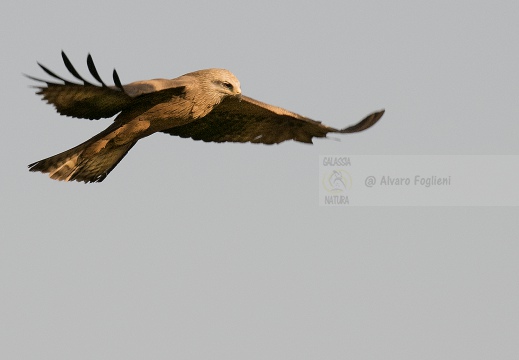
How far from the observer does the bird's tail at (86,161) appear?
13.3 meters

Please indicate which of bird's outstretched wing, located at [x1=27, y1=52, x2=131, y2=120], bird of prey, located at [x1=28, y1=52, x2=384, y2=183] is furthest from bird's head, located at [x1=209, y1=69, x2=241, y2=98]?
bird's outstretched wing, located at [x1=27, y1=52, x2=131, y2=120]

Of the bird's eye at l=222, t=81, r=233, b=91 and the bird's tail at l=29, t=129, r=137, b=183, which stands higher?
the bird's eye at l=222, t=81, r=233, b=91

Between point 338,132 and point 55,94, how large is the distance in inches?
155

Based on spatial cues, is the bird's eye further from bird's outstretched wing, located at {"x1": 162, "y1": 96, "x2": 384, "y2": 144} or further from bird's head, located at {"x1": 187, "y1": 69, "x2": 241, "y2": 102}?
bird's outstretched wing, located at {"x1": 162, "y1": 96, "x2": 384, "y2": 144}

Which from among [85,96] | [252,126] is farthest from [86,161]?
[252,126]

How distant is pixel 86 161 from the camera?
13586 millimetres

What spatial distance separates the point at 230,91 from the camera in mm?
13391

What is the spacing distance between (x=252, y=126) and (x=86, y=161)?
2517mm

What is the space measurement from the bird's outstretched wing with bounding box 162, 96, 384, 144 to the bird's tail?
1.13 metres

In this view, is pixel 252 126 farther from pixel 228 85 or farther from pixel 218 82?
pixel 218 82

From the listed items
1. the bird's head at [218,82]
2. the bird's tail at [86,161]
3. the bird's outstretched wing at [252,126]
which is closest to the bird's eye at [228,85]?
the bird's head at [218,82]

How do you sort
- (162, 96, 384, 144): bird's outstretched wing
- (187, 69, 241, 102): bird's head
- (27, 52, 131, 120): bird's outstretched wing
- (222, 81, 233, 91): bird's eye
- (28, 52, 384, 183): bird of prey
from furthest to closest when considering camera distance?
(162, 96, 384, 144): bird's outstretched wing < (222, 81, 233, 91): bird's eye < (187, 69, 241, 102): bird's head < (28, 52, 384, 183): bird of prey < (27, 52, 131, 120): bird's outstretched wing

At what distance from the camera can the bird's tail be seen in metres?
13.3

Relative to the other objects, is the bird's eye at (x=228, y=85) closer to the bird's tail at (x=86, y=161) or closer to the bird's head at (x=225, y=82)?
the bird's head at (x=225, y=82)
